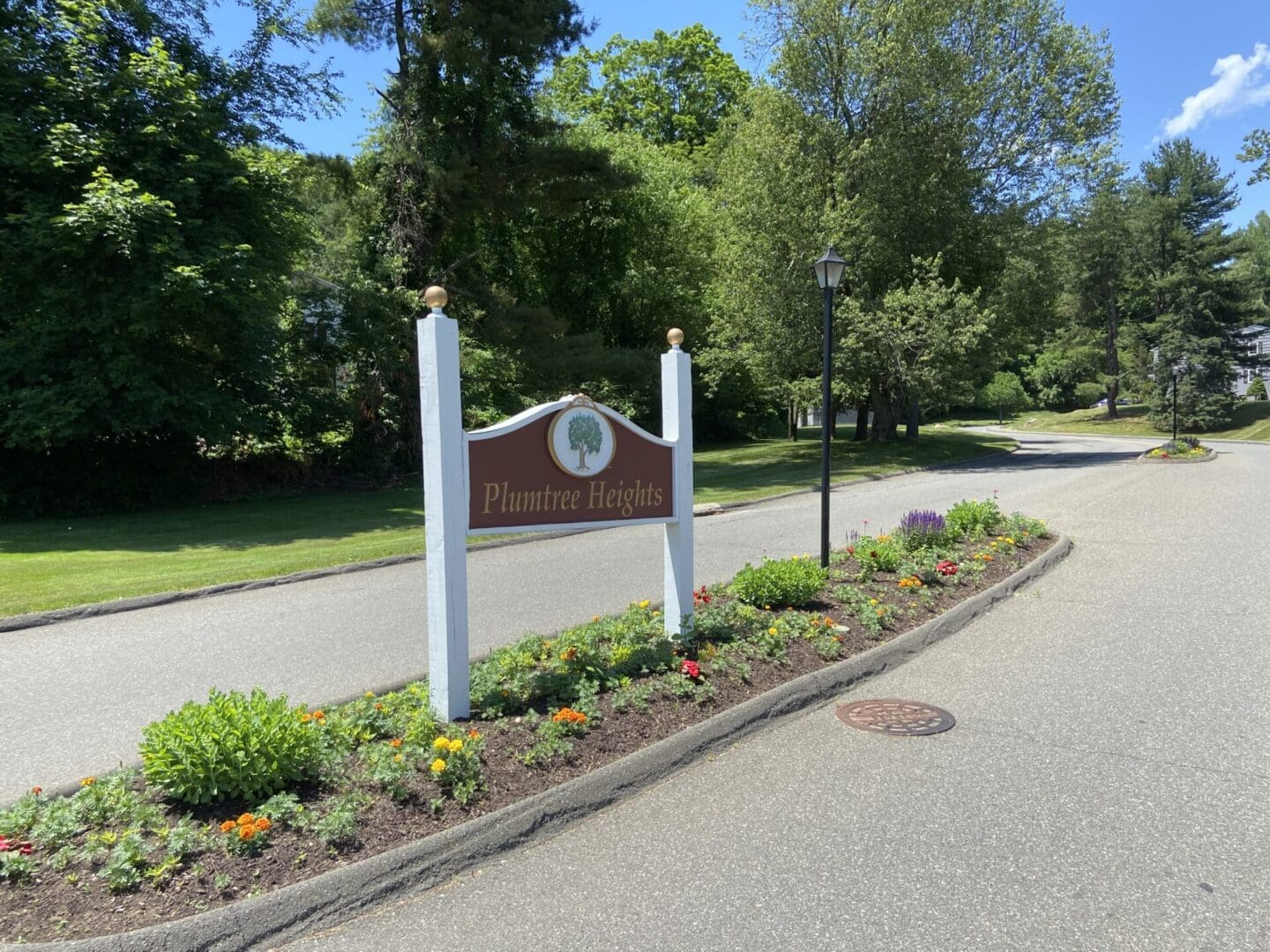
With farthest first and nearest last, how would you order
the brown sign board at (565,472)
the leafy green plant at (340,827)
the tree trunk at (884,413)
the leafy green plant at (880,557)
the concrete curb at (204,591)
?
the tree trunk at (884,413), the leafy green plant at (880,557), the concrete curb at (204,591), the brown sign board at (565,472), the leafy green plant at (340,827)

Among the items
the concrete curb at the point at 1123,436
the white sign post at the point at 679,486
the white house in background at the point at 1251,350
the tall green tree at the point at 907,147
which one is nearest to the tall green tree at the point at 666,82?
the tall green tree at the point at 907,147

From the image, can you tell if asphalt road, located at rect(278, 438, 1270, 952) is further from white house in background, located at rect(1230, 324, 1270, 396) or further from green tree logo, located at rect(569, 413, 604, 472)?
white house in background, located at rect(1230, 324, 1270, 396)

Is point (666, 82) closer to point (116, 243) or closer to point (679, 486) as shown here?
point (116, 243)

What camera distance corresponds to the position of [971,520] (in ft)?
34.5

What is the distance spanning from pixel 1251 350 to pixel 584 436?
58.6 meters

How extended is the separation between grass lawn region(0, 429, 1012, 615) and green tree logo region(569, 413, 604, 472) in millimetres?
6236

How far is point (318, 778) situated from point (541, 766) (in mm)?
1074

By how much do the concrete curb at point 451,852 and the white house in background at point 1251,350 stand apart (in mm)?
55055

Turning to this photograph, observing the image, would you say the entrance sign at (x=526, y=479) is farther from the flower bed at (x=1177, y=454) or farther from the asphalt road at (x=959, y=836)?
the flower bed at (x=1177, y=454)

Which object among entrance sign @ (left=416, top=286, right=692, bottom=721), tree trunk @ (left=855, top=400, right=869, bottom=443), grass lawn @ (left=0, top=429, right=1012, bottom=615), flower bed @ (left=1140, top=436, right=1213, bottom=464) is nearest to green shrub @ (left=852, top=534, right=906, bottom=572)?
entrance sign @ (left=416, top=286, right=692, bottom=721)

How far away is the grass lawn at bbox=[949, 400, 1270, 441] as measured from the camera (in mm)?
45750

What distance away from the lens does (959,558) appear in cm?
907

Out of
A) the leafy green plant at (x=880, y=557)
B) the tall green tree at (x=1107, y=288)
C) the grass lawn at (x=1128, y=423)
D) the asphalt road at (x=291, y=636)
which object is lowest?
the asphalt road at (x=291, y=636)

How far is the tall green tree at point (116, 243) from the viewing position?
13523mm
